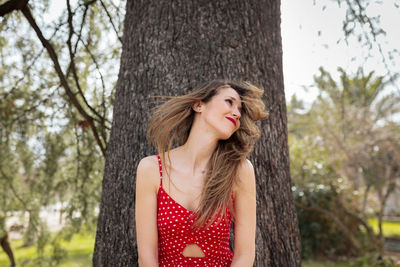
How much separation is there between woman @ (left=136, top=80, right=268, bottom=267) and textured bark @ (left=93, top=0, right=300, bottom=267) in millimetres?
343

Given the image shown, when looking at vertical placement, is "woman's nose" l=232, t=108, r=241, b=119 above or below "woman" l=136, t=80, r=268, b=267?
above

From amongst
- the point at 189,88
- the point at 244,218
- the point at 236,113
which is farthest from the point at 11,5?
the point at 244,218

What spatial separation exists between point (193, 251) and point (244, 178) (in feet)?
1.46

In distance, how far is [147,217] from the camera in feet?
6.36

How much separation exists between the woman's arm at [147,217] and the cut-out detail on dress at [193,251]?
0.14 meters

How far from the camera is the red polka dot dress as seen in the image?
192 centimetres

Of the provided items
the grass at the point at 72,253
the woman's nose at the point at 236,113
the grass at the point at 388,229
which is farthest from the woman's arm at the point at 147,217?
the grass at the point at 388,229

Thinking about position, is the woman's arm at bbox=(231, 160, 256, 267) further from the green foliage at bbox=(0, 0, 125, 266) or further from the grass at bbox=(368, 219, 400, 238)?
the grass at bbox=(368, 219, 400, 238)

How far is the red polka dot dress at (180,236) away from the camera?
6.30 feet

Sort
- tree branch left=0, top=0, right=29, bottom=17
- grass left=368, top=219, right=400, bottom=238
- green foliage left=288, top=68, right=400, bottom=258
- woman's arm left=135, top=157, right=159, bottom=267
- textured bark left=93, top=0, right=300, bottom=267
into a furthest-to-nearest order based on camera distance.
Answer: grass left=368, top=219, right=400, bottom=238 < green foliage left=288, top=68, right=400, bottom=258 < tree branch left=0, top=0, right=29, bottom=17 < textured bark left=93, top=0, right=300, bottom=267 < woman's arm left=135, top=157, right=159, bottom=267

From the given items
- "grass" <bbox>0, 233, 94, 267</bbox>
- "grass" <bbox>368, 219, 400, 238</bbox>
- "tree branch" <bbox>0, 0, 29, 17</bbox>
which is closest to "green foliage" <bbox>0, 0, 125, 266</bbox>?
"tree branch" <bbox>0, 0, 29, 17</bbox>

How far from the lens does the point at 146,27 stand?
105 inches

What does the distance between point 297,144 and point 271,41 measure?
6889 millimetres

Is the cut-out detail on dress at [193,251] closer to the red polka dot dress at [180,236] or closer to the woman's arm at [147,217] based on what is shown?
the red polka dot dress at [180,236]
